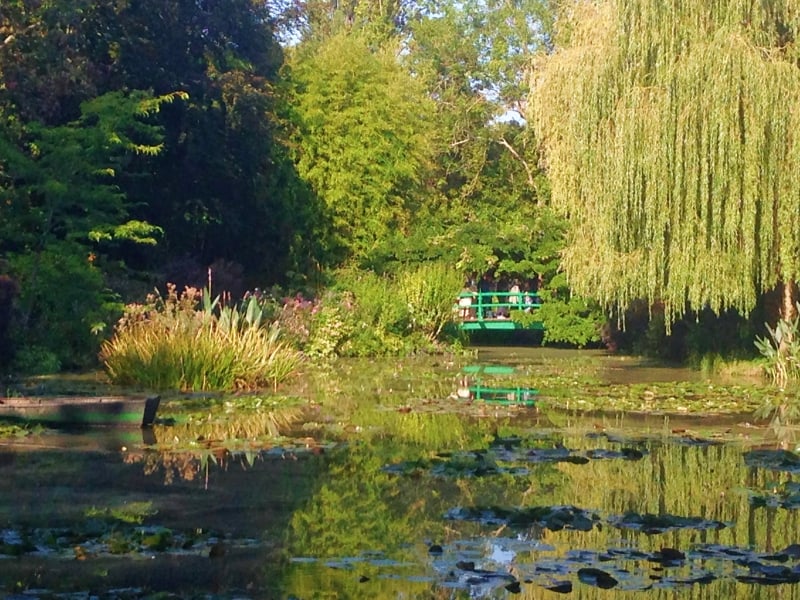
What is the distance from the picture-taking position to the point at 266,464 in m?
10.9

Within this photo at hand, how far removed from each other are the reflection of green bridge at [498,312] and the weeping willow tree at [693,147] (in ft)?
43.5

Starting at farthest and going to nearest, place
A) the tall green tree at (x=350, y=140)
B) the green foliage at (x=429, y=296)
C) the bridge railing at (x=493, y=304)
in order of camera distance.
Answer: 1. the bridge railing at (x=493, y=304)
2. the tall green tree at (x=350, y=140)
3. the green foliage at (x=429, y=296)

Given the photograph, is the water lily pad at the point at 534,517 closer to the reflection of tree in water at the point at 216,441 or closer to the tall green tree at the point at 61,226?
the reflection of tree in water at the point at 216,441

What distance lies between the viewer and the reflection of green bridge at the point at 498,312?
3719 cm

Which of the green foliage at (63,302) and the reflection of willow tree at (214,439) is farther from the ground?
the green foliage at (63,302)

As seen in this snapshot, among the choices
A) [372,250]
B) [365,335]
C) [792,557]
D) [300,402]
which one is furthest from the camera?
[372,250]

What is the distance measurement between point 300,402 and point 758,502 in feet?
27.6

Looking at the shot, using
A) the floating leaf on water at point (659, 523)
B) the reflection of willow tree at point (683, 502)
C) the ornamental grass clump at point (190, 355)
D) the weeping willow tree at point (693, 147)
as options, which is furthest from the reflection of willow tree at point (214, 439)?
the weeping willow tree at point (693, 147)

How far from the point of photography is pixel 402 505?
890 centimetres

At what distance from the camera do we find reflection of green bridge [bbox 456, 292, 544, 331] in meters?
37.2

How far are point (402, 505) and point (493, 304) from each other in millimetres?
29326

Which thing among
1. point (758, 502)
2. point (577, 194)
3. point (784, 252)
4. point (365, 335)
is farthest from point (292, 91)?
point (758, 502)

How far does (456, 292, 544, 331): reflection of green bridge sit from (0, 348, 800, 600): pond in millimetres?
20892

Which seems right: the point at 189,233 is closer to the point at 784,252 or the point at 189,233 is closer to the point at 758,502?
the point at 784,252
